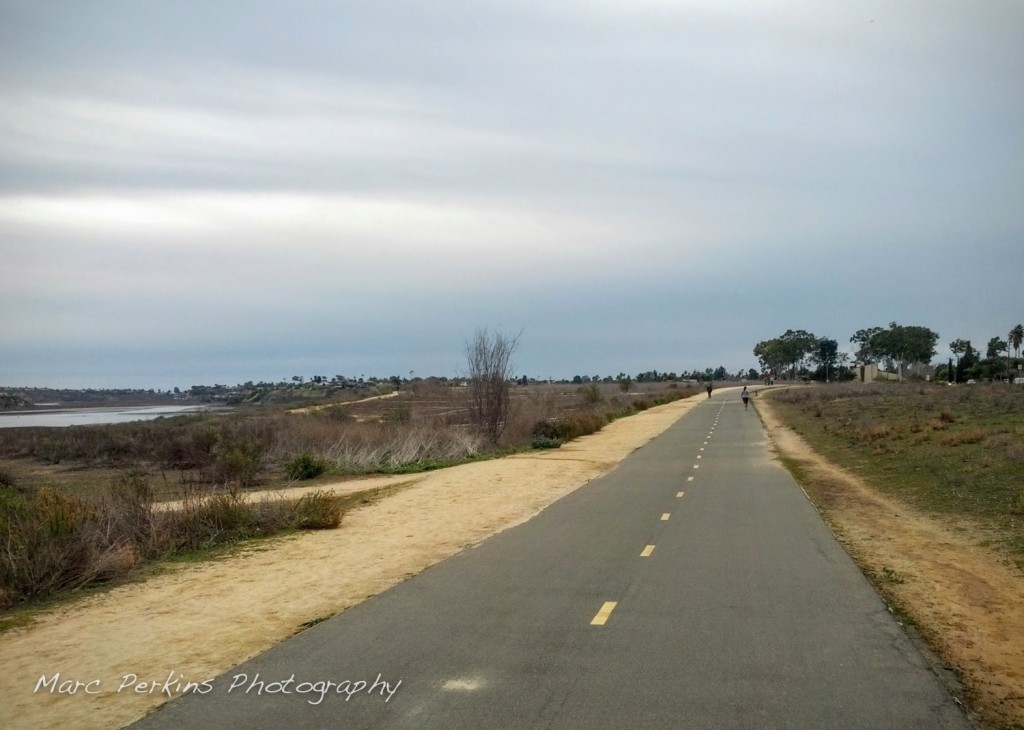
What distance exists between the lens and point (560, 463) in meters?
28.1

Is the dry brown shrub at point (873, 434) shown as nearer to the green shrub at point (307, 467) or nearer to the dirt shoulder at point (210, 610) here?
the dirt shoulder at point (210, 610)

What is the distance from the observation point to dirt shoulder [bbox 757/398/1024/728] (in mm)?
6789

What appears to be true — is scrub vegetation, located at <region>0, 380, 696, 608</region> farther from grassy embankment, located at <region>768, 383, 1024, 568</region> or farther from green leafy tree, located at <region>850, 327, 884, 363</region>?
green leafy tree, located at <region>850, 327, 884, 363</region>

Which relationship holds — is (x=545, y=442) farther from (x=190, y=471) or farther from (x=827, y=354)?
(x=827, y=354)

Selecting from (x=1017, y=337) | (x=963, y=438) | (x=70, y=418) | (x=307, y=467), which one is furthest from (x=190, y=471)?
(x=1017, y=337)

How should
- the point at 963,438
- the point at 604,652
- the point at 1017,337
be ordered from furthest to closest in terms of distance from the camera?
the point at 1017,337 < the point at 963,438 < the point at 604,652

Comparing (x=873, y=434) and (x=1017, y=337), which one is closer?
(x=873, y=434)

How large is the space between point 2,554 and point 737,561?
29.0 ft

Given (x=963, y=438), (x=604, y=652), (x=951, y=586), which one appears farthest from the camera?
(x=963, y=438)

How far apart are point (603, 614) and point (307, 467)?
21477mm

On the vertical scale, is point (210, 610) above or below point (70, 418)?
below

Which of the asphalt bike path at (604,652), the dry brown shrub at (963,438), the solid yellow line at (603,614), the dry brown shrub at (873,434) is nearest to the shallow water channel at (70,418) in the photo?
the dry brown shrub at (873,434)

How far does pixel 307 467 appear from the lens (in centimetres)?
2855

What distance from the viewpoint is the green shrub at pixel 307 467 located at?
28453mm
